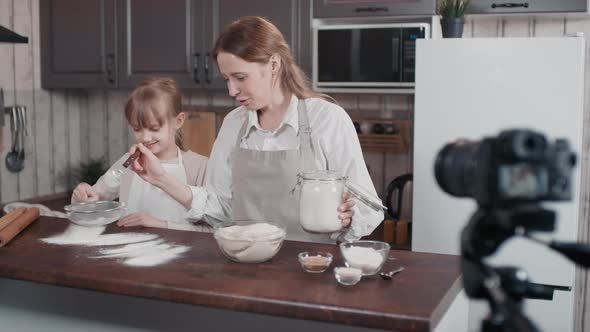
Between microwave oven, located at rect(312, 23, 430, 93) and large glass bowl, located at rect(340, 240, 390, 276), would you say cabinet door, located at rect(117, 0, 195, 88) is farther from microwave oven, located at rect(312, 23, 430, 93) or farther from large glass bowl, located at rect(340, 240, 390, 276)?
large glass bowl, located at rect(340, 240, 390, 276)

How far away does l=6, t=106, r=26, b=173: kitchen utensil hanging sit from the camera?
Result: 3727mm

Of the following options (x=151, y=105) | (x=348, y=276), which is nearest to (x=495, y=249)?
(x=348, y=276)

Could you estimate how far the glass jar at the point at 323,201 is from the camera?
5.49 ft

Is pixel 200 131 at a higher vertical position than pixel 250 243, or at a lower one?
higher

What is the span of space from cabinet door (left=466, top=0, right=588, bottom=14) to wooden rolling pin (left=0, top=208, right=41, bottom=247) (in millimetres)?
1953

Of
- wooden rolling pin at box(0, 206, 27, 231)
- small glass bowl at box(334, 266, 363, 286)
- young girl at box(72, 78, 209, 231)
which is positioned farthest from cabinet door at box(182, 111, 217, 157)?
small glass bowl at box(334, 266, 363, 286)

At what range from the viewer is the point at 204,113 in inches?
146

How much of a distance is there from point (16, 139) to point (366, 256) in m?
2.86

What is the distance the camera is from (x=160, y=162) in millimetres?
2369

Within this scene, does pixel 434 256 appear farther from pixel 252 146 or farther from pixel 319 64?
pixel 319 64

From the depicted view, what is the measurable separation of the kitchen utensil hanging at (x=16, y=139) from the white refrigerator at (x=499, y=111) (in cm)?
228

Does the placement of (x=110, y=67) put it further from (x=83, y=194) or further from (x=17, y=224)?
(x=17, y=224)

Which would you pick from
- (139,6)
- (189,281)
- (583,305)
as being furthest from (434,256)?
(139,6)

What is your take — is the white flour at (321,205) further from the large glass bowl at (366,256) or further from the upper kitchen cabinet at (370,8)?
the upper kitchen cabinet at (370,8)
